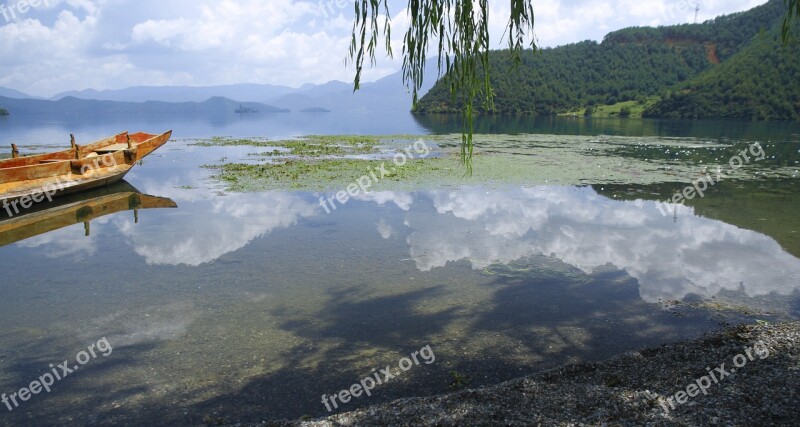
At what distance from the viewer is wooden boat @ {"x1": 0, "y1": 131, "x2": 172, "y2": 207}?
56.6ft

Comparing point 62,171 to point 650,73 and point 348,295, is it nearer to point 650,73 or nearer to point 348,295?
point 348,295

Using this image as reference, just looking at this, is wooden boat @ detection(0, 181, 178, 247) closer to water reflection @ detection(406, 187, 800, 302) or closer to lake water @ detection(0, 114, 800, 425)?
lake water @ detection(0, 114, 800, 425)

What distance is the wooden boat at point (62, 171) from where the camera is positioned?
56.6 ft

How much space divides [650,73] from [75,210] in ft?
638

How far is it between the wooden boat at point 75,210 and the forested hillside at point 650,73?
11767 centimetres

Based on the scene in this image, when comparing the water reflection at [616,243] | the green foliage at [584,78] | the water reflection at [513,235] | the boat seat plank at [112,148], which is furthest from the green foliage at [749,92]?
the boat seat plank at [112,148]

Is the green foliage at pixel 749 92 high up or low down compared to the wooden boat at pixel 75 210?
up

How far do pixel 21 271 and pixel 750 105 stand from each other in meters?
134

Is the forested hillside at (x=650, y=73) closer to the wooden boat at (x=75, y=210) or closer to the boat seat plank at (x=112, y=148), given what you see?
the boat seat plank at (x=112, y=148)

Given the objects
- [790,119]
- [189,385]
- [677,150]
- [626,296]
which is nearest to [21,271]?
[189,385]

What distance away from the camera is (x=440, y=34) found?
642 cm

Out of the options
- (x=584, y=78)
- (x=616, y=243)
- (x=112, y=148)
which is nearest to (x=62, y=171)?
(x=112, y=148)

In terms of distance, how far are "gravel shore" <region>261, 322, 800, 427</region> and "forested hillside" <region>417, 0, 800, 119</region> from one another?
129222 mm

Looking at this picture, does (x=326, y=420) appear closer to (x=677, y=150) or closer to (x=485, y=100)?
(x=485, y=100)
